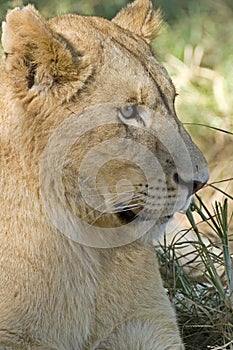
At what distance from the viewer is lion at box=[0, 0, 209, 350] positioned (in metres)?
2.33

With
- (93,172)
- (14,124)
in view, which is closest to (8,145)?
(14,124)

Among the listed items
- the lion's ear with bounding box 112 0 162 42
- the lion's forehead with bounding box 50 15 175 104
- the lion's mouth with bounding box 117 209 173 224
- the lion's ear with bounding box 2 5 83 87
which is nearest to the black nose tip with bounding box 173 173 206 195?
the lion's mouth with bounding box 117 209 173 224

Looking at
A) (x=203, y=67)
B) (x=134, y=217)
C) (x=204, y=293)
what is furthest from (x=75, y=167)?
(x=203, y=67)

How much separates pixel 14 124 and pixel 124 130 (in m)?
0.25

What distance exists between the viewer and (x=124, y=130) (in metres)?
2.35

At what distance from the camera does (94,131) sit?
91.8 inches

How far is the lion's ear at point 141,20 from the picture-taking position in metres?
2.70

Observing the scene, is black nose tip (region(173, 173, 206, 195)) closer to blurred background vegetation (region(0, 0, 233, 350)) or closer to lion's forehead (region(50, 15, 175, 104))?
lion's forehead (region(50, 15, 175, 104))

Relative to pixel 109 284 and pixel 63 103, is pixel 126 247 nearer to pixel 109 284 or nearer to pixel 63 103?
pixel 109 284

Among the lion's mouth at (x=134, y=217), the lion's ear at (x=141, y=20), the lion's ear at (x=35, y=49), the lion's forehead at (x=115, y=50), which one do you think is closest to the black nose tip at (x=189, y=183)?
the lion's mouth at (x=134, y=217)

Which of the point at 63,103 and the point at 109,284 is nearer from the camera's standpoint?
the point at 63,103

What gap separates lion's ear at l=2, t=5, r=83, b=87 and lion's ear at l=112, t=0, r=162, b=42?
0.38m

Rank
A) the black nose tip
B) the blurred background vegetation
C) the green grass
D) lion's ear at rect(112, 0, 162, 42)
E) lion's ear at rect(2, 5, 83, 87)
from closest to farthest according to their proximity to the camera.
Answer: lion's ear at rect(2, 5, 83, 87)
the black nose tip
lion's ear at rect(112, 0, 162, 42)
the green grass
the blurred background vegetation

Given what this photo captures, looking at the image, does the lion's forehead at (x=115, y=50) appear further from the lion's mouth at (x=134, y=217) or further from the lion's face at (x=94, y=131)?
the lion's mouth at (x=134, y=217)
